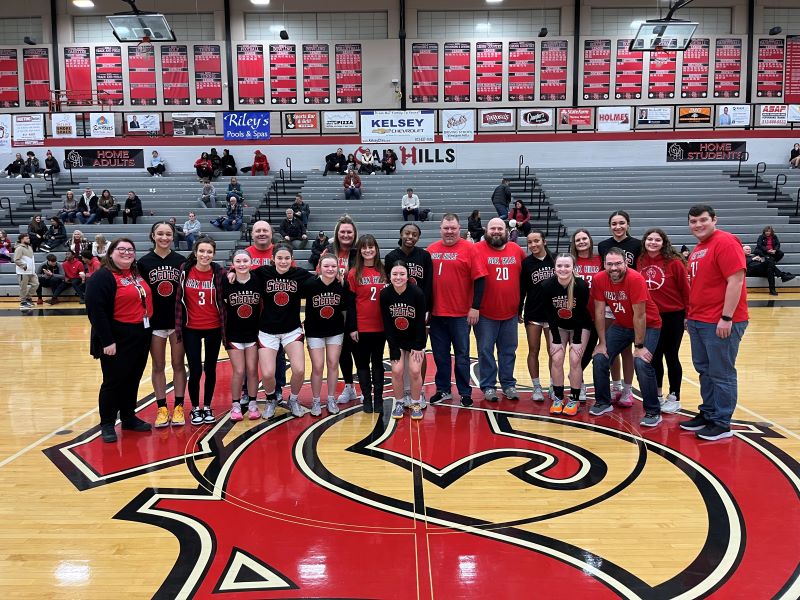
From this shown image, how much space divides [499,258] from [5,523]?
4312 mm

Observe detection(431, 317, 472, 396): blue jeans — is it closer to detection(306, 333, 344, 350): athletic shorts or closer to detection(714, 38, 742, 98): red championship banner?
detection(306, 333, 344, 350): athletic shorts

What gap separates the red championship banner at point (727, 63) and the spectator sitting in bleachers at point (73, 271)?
804 inches

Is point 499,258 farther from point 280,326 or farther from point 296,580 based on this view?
point 296,580

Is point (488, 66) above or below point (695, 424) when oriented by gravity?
above

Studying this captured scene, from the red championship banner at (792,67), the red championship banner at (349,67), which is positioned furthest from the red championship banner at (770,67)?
the red championship banner at (349,67)

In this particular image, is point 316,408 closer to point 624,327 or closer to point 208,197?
point 624,327

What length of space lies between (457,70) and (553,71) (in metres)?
3.33

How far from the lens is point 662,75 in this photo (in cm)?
2047

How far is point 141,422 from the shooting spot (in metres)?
5.21

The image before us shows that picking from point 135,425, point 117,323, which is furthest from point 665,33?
point 135,425

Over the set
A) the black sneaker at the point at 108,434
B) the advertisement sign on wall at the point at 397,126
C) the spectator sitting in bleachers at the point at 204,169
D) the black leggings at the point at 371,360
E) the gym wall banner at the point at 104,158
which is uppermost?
the advertisement sign on wall at the point at 397,126

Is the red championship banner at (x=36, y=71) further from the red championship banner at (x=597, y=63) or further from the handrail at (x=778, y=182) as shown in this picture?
the handrail at (x=778, y=182)

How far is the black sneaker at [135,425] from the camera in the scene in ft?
16.9

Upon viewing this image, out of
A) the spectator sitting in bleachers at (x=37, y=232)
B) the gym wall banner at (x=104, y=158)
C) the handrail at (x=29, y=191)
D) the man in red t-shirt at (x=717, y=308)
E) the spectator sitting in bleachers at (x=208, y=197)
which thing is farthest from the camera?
the gym wall banner at (x=104, y=158)
